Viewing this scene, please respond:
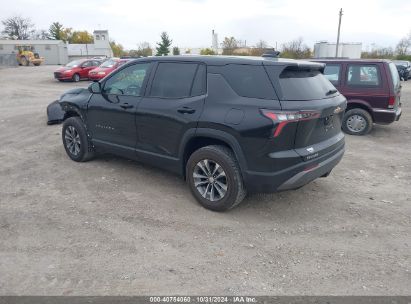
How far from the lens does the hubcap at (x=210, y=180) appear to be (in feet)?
13.3

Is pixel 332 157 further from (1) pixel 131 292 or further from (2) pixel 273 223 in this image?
(1) pixel 131 292

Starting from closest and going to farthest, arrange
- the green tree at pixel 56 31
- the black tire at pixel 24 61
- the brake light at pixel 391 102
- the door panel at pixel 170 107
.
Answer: the door panel at pixel 170 107
the brake light at pixel 391 102
the black tire at pixel 24 61
the green tree at pixel 56 31

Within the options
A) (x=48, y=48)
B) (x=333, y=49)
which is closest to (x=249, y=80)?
(x=333, y=49)

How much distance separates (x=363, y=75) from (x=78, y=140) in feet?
21.0

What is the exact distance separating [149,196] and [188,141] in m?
0.99

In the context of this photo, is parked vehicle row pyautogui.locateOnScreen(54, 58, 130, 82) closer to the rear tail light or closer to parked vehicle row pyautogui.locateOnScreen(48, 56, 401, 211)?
parked vehicle row pyautogui.locateOnScreen(48, 56, 401, 211)

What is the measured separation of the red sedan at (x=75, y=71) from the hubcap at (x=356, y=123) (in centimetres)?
1912

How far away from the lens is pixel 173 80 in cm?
443

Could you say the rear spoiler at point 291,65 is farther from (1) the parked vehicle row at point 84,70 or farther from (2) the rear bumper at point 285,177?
(1) the parked vehicle row at point 84,70

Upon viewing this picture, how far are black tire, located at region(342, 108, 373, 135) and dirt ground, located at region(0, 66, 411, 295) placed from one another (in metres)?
2.42

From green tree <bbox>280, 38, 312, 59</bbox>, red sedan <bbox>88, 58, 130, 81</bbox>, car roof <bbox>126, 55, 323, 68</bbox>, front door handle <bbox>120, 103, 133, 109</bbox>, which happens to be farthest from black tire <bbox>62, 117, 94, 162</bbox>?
green tree <bbox>280, 38, 312, 59</bbox>

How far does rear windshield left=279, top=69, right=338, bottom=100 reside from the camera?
368 centimetres

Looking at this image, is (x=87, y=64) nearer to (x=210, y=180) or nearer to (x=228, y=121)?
(x=210, y=180)

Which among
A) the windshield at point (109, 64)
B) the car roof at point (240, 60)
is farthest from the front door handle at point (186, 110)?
the windshield at point (109, 64)
